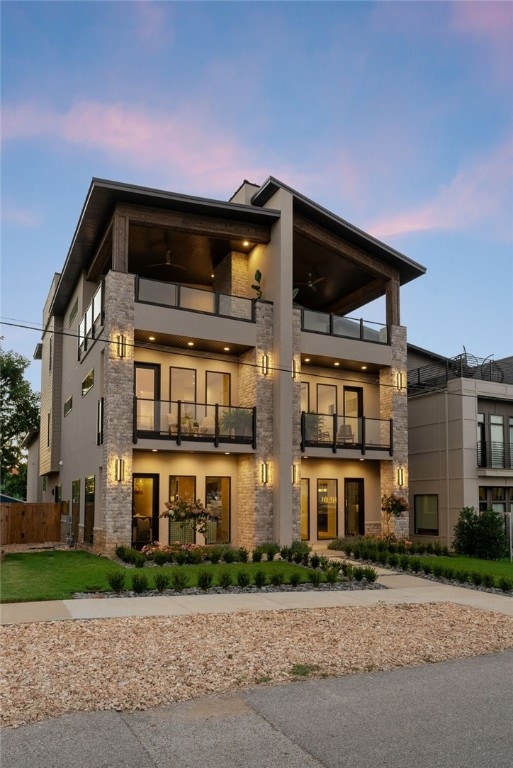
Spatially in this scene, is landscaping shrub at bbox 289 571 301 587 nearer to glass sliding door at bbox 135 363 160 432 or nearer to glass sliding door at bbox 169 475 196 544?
glass sliding door at bbox 169 475 196 544

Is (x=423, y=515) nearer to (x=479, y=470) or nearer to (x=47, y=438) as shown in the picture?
(x=479, y=470)

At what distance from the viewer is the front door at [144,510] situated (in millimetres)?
20156

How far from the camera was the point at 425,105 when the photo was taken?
18.4 meters

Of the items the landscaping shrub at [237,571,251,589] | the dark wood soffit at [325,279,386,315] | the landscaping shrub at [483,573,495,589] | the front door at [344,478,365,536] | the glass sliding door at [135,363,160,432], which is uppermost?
the dark wood soffit at [325,279,386,315]

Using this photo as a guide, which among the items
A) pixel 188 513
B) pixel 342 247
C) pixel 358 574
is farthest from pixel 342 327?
pixel 358 574

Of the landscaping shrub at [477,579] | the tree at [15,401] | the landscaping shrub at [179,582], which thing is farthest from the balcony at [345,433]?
the tree at [15,401]

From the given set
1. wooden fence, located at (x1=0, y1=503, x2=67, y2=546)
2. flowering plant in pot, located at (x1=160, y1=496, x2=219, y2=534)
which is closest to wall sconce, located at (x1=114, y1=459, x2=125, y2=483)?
flowering plant in pot, located at (x1=160, y1=496, x2=219, y2=534)

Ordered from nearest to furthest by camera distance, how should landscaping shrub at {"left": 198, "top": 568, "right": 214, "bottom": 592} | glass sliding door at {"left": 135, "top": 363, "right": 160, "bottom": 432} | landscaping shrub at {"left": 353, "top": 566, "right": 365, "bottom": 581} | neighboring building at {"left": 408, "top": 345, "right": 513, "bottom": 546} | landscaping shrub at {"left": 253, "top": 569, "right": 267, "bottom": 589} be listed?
1. landscaping shrub at {"left": 198, "top": 568, "right": 214, "bottom": 592}
2. landscaping shrub at {"left": 253, "top": 569, "right": 267, "bottom": 589}
3. landscaping shrub at {"left": 353, "top": 566, "right": 365, "bottom": 581}
4. glass sliding door at {"left": 135, "top": 363, "right": 160, "bottom": 432}
5. neighboring building at {"left": 408, "top": 345, "right": 513, "bottom": 546}

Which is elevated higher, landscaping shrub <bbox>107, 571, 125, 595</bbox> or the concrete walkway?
landscaping shrub <bbox>107, 571, 125, 595</bbox>

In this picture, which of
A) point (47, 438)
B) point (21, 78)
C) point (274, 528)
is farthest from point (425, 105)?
point (47, 438)

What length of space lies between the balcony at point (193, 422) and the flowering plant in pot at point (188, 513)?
1879 mm

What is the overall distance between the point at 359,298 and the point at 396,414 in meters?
5.96

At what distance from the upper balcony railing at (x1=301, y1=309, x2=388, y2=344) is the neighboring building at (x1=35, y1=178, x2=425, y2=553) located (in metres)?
0.06

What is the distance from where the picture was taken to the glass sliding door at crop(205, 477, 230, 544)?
70.4 ft
